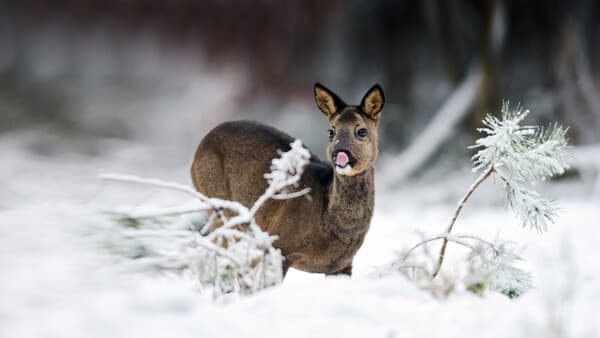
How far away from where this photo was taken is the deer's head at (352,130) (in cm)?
362

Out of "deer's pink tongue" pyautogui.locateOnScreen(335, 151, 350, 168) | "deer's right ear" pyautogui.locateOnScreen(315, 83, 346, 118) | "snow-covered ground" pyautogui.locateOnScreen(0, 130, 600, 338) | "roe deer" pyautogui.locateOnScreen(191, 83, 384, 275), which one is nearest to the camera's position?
"snow-covered ground" pyautogui.locateOnScreen(0, 130, 600, 338)

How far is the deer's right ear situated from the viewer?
3844mm

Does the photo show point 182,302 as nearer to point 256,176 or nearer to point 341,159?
point 341,159

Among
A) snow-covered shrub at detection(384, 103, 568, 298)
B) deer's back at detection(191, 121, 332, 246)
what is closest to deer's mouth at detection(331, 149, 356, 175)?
deer's back at detection(191, 121, 332, 246)

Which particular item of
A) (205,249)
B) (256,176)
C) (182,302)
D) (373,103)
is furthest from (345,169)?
(182,302)

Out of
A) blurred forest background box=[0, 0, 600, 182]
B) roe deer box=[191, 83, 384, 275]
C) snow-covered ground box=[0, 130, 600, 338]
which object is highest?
blurred forest background box=[0, 0, 600, 182]

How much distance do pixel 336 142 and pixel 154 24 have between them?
6.73 m

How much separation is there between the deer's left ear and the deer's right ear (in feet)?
0.41

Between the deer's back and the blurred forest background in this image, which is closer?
the deer's back

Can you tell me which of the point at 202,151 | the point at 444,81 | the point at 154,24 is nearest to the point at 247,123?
the point at 202,151

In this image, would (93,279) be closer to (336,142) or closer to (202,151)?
(336,142)

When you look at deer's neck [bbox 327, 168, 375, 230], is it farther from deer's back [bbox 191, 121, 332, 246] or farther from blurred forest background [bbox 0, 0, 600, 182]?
blurred forest background [bbox 0, 0, 600, 182]

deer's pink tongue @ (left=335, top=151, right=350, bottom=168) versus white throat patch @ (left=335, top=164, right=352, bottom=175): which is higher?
deer's pink tongue @ (left=335, top=151, right=350, bottom=168)

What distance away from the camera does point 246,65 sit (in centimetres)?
978
